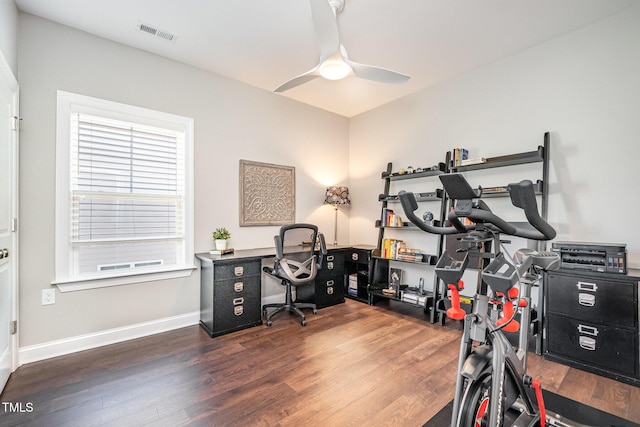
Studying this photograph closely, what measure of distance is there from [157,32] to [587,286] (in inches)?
163

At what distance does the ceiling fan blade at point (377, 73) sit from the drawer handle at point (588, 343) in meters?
2.42

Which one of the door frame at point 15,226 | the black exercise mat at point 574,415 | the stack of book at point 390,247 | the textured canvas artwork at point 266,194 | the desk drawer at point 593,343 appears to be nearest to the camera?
the black exercise mat at point 574,415

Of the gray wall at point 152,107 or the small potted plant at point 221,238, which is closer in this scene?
the gray wall at point 152,107

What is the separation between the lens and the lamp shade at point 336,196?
427 centimetres

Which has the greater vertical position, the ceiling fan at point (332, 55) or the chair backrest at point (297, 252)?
the ceiling fan at point (332, 55)

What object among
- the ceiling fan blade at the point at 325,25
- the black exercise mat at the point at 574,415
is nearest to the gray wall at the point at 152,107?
the ceiling fan blade at the point at 325,25

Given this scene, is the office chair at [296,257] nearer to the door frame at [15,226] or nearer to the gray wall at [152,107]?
the gray wall at [152,107]

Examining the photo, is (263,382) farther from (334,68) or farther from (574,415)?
(334,68)

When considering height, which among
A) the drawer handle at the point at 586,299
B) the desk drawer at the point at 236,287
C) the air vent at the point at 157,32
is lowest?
the desk drawer at the point at 236,287

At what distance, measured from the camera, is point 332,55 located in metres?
2.20

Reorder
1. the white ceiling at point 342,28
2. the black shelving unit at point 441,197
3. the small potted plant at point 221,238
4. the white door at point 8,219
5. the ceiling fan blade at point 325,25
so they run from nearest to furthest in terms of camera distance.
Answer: the ceiling fan blade at point 325,25 → the white door at point 8,219 → the white ceiling at point 342,28 → the black shelving unit at point 441,197 → the small potted plant at point 221,238

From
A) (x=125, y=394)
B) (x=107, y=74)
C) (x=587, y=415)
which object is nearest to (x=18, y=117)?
(x=107, y=74)

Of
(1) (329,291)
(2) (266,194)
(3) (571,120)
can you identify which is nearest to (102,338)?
(2) (266,194)

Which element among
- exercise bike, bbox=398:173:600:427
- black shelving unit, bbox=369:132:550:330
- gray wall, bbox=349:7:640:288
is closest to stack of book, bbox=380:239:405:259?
black shelving unit, bbox=369:132:550:330
